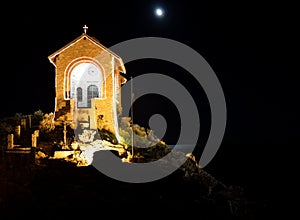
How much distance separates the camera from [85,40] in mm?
24000

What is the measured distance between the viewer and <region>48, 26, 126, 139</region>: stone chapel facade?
23.4m

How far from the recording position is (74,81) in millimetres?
25047

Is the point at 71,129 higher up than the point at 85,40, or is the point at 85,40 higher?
the point at 85,40

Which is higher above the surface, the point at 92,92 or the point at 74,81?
the point at 74,81

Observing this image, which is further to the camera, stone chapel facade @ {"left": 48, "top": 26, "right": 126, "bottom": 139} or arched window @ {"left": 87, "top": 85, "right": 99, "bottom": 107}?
arched window @ {"left": 87, "top": 85, "right": 99, "bottom": 107}

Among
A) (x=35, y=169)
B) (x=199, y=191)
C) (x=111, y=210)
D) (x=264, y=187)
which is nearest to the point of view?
(x=111, y=210)

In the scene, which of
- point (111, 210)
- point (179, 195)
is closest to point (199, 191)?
point (179, 195)

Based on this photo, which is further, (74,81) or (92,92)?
(92,92)

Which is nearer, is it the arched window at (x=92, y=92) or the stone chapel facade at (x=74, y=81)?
the stone chapel facade at (x=74, y=81)

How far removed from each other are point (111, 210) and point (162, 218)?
→ 2128 mm

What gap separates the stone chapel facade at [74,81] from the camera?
76.8ft

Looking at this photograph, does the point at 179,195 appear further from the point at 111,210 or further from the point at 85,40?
the point at 85,40

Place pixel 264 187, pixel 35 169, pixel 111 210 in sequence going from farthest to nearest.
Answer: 1. pixel 264 187
2. pixel 35 169
3. pixel 111 210

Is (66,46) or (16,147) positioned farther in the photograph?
(66,46)
